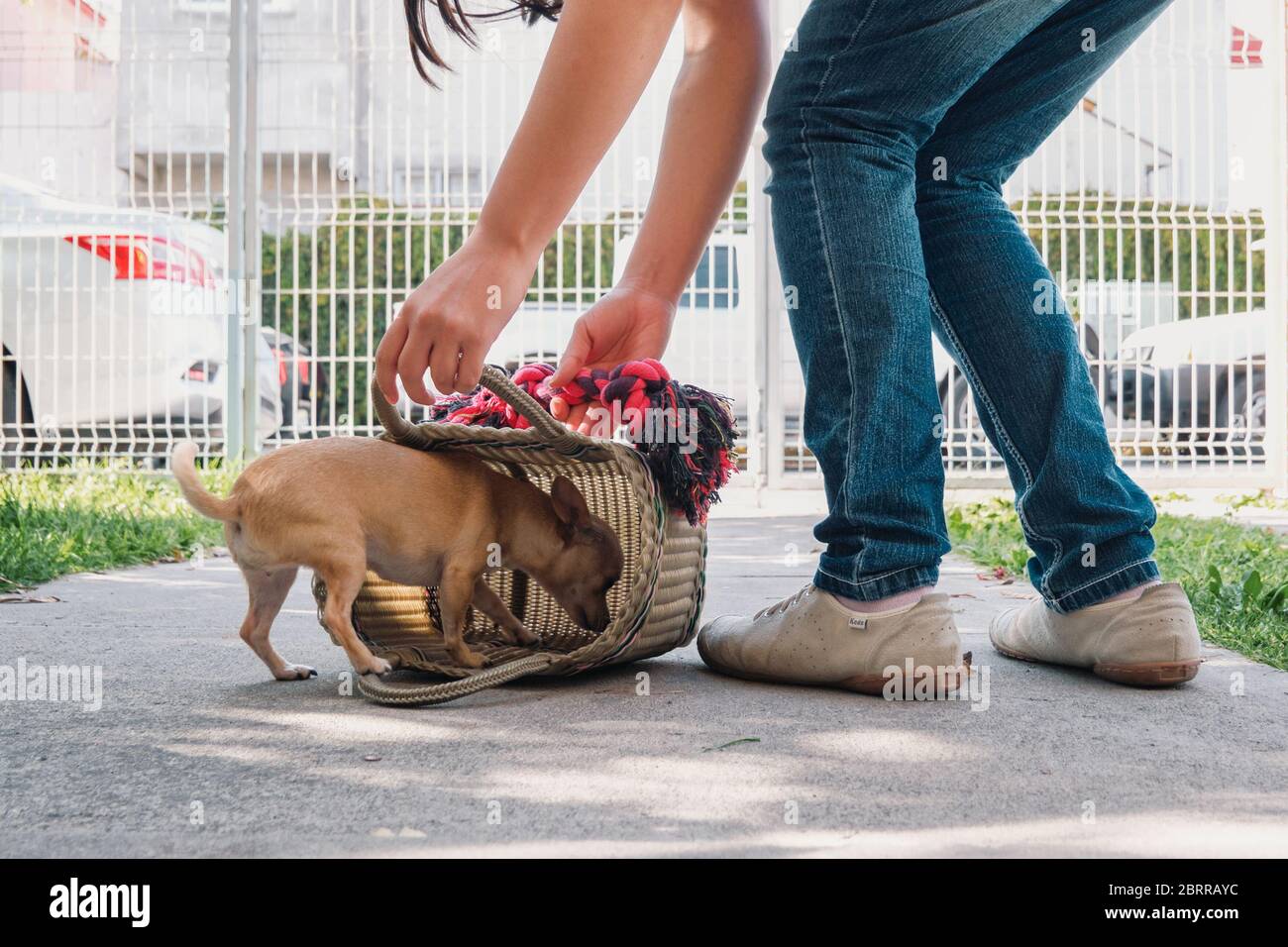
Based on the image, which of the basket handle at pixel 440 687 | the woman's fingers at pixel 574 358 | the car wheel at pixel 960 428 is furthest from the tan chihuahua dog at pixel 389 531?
the car wheel at pixel 960 428

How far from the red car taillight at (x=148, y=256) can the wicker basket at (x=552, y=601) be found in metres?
5.28

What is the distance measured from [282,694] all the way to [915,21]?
4.92 feet

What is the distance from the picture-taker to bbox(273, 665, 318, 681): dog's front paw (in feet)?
7.50

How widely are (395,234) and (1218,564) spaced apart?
5.40 meters

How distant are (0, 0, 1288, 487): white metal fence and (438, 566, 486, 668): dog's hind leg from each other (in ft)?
17.4

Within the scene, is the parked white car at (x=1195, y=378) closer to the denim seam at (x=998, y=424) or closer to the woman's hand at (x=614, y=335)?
the denim seam at (x=998, y=424)

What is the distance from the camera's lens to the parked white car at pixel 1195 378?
757 cm

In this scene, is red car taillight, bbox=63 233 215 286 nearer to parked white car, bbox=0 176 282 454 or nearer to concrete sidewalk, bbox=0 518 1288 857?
parked white car, bbox=0 176 282 454

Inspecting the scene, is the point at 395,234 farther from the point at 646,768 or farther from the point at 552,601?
the point at 646,768

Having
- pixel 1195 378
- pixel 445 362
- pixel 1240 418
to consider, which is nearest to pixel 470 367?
pixel 445 362

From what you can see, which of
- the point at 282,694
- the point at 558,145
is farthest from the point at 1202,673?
the point at 282,694

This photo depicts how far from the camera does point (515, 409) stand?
214 cm

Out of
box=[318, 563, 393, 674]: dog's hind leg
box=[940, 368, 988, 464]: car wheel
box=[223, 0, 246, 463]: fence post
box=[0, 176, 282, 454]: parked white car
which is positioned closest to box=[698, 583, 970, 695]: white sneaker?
box=[318, 563, 393, 674]: dog's hind leg
